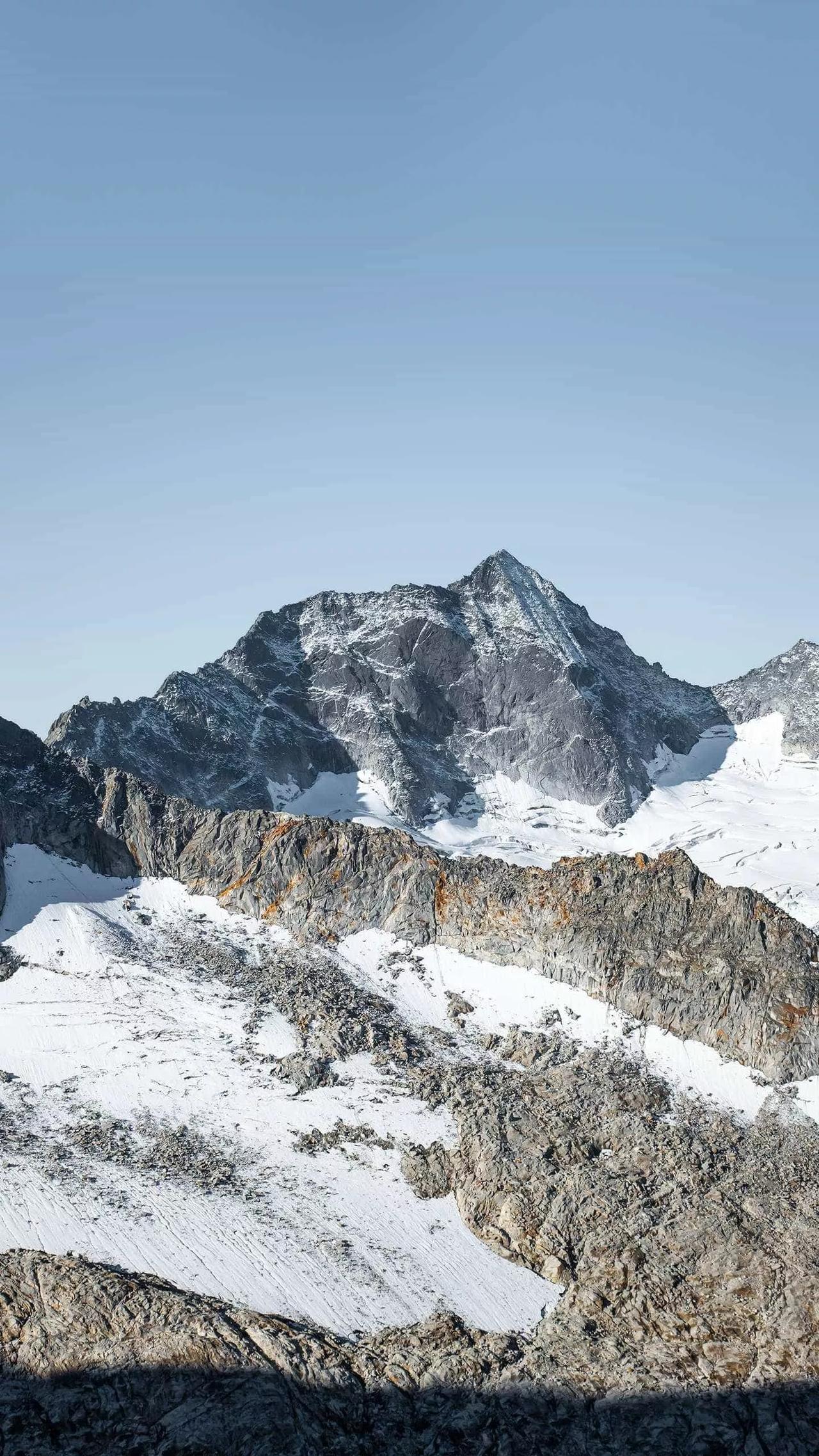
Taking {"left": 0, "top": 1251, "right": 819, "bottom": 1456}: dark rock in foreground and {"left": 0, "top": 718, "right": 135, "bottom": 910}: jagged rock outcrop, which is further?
{"left": 0, "top": 718, "right": 135, "bottom": 910}: jagged rock outcrop

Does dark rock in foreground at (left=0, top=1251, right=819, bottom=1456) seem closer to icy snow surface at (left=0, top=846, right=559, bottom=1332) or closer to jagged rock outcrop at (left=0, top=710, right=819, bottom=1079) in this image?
icy snow surface at (left=0, top=846, right=559, bottom=1332)

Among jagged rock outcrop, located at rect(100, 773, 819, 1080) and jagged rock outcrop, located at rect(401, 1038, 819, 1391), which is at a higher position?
jagged rock outcrop, located at rect(100, 773, 819, 1080)

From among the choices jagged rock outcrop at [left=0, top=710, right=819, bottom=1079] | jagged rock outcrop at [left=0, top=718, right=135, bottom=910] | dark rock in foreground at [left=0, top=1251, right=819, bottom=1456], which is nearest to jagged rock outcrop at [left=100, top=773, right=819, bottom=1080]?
jagged rock outcrop at [left=0, top=710, right=819, bottom=1079]

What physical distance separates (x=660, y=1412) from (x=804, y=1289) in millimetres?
14991

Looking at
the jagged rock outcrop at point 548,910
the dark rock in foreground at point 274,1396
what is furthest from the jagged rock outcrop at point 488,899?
the dark rock in foreground at point 274,1396

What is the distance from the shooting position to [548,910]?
392ft

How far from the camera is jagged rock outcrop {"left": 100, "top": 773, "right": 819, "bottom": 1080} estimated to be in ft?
343

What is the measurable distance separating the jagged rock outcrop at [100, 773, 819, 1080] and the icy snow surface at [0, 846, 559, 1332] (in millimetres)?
9159

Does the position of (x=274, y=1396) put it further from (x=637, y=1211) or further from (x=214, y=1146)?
(x=214, y=1146)

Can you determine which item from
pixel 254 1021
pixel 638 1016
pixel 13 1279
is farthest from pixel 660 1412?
pixel 254 1021

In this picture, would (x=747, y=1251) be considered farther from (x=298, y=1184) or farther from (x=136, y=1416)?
(x=136, y=1416)

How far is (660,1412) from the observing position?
195 ft

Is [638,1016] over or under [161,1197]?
over

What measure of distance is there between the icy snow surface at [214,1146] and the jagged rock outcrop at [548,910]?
9.16 metres
